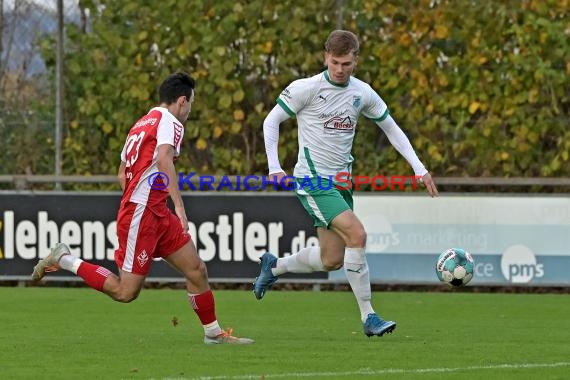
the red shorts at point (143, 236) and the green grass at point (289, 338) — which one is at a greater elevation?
the red shorts at point (143, 236)

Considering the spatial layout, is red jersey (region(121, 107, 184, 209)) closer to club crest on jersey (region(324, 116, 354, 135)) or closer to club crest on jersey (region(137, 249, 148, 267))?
club crest on jersey (region(137, 249, 148, 267))

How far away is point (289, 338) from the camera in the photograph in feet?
33.5

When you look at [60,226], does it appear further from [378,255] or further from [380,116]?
[380,116]

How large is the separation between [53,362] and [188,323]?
136 inches

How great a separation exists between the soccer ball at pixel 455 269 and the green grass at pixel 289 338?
42cm

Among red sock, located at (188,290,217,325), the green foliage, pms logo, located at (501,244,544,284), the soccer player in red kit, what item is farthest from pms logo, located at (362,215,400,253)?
red sock, located at (188,290,217,325)

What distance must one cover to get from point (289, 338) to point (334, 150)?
4.63 ft

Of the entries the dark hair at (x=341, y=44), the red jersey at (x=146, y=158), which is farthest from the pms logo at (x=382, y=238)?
the red jersey at (x=146, y=158)

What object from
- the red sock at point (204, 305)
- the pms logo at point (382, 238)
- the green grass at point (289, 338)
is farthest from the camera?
the pms logo at point (382, 238)

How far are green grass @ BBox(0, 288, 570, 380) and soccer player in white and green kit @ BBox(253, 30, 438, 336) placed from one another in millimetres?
591

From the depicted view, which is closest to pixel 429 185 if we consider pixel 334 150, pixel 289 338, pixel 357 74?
pixel 334 150

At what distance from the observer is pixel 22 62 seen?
18297 mm

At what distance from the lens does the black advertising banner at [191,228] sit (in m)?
16.1

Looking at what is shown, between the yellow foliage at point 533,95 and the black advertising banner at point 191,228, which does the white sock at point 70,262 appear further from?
the yellow foliage at point 533,95
